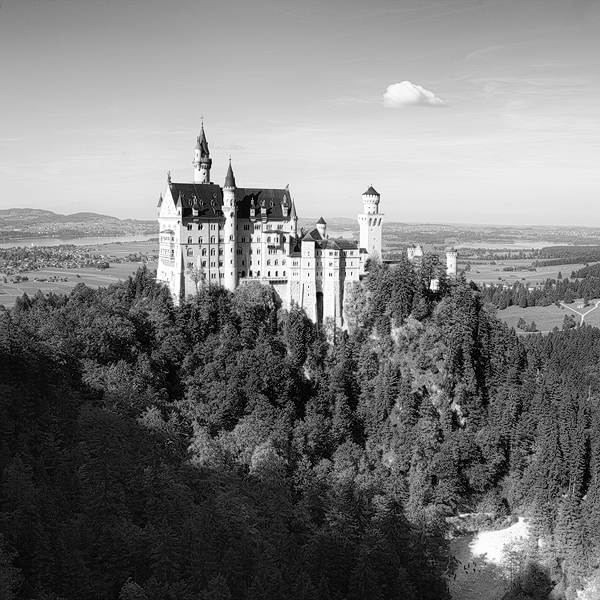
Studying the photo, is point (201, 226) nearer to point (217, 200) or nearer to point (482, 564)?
point (217, 200)

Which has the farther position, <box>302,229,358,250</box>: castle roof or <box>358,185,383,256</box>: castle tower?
<box>358,185,383,256</box>: castle tower

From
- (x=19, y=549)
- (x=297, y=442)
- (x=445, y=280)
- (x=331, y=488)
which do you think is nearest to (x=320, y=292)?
(x=445, y=280)

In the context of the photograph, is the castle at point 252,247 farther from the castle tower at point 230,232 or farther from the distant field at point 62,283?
the distant field at point 62,283

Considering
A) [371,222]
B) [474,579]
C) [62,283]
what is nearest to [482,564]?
[474,579]

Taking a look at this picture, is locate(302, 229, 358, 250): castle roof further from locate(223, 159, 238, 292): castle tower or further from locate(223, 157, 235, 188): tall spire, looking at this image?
locate(223, 157, 235, 188): tall spire

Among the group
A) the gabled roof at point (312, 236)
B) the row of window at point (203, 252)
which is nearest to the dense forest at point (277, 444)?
the row of window at point (203, 252)

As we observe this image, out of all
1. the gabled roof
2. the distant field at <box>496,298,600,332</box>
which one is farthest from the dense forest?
the distant field at <box>496,298,600,332</box>

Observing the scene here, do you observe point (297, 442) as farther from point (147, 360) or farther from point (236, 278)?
point (236, 278)
